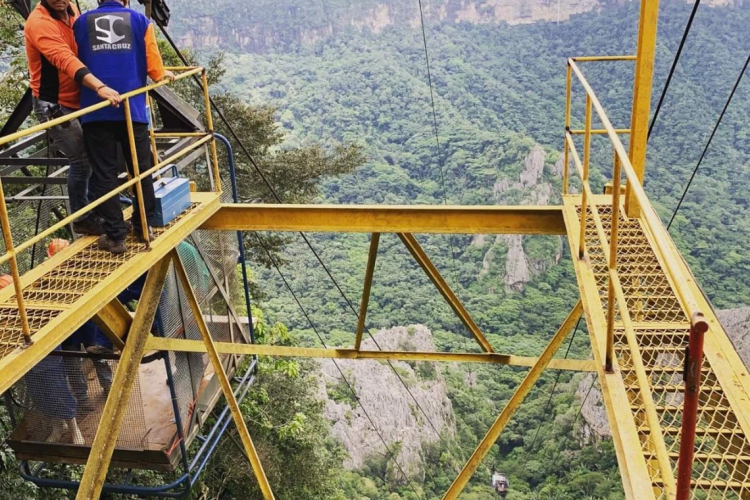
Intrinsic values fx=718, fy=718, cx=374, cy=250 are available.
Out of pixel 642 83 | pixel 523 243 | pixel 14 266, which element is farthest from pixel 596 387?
pixel 14 266

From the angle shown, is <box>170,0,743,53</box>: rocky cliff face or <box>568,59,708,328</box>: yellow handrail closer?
<box>568,59,708,328</box>: yellow handrail

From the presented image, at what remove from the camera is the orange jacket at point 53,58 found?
14.2 ft

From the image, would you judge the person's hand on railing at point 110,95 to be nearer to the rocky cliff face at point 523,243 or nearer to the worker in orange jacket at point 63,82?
the worker in orange jacket at point 63,82

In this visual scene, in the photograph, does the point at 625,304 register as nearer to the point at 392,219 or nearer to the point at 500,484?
the point at 392,219

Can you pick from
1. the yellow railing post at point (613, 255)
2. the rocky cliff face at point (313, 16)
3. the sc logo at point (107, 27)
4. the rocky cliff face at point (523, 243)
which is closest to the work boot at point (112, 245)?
the sc logo at point (107, 27)

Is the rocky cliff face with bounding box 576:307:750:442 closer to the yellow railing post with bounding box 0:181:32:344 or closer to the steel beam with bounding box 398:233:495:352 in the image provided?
the steel beam with bounding box 398:233:495:352

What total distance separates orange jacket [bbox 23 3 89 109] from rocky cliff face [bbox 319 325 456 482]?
2708 cm

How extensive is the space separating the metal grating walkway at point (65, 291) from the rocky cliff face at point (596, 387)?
30.1 m

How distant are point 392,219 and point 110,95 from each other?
102 inches

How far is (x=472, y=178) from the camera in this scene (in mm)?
52250

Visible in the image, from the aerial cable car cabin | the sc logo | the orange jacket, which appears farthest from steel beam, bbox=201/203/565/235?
the aerial cable car cabin

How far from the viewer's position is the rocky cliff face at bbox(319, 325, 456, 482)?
3256cm

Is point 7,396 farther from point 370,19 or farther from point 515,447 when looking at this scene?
point 370,19

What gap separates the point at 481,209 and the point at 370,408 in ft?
104
